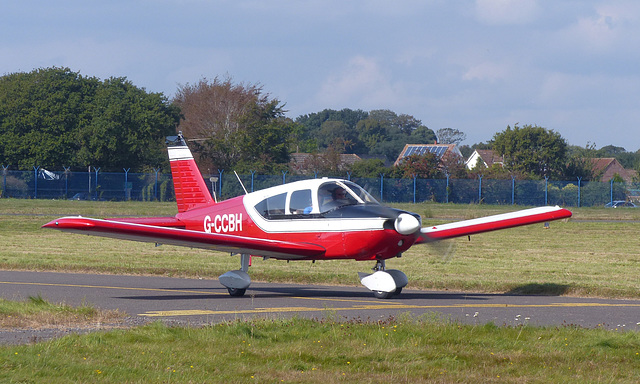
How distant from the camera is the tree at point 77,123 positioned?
62.0 meters

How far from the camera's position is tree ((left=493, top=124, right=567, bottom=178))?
7681 cm

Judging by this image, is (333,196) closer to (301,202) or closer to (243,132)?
(301,202)

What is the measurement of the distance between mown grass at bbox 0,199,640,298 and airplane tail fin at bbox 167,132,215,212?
194cm

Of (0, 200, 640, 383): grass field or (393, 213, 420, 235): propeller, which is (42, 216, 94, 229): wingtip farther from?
(393, 213, 420, 235): propeller

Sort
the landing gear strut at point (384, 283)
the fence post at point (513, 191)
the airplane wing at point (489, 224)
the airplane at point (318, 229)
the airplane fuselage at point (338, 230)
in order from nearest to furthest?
the airplane at point (318, 229) < the airplane fuselage at point (338, 230) < the landing gear strut at point (384, 283) < the airplane wing at point (489, 224) < the fence post at point (513, 191)

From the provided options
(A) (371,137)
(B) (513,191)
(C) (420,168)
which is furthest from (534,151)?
(A) (371,137)

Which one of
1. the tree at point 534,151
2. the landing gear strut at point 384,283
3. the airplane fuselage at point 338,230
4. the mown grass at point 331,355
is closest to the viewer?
the mown grass at point 331,355

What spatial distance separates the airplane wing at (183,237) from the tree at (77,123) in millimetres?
49903

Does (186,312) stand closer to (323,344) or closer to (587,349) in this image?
(323,344)

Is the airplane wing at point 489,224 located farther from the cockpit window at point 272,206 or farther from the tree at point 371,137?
the tree at point 371,137

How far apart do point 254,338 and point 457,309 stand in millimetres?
4524

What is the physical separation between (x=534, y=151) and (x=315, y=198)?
67.4 metres

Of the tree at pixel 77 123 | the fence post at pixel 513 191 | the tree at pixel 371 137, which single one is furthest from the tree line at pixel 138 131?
the tree at pixel 371 137

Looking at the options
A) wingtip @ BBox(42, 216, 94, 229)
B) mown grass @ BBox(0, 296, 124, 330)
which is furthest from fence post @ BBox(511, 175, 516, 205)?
mown grass @ BBox(0, 296, 124, 330)
